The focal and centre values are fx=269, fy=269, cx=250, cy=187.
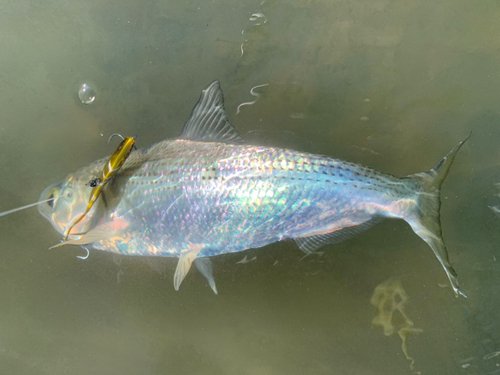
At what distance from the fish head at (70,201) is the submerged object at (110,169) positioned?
0.07m

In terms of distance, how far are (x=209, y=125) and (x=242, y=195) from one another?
392 mm

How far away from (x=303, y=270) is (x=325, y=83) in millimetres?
1211

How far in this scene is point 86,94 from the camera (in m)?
1.76

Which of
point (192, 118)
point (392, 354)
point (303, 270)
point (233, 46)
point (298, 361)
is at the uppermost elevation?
point (233, 46)

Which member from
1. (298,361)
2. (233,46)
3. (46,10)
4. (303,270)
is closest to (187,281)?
(303,270)

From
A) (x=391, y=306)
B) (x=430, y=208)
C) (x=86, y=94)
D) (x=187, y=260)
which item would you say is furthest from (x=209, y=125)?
(x=391, y=306)

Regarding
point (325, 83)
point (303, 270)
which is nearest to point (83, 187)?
point (303, 270)

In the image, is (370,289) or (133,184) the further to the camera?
(370,289)

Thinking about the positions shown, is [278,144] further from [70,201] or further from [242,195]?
[70,201]

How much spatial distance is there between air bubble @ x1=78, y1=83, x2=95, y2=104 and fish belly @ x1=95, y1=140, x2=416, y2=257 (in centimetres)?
75

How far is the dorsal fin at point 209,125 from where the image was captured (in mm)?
1327

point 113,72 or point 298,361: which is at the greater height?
point 113,72

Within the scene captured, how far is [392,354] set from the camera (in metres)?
1.75

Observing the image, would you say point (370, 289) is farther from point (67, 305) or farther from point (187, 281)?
point (67, 305)
